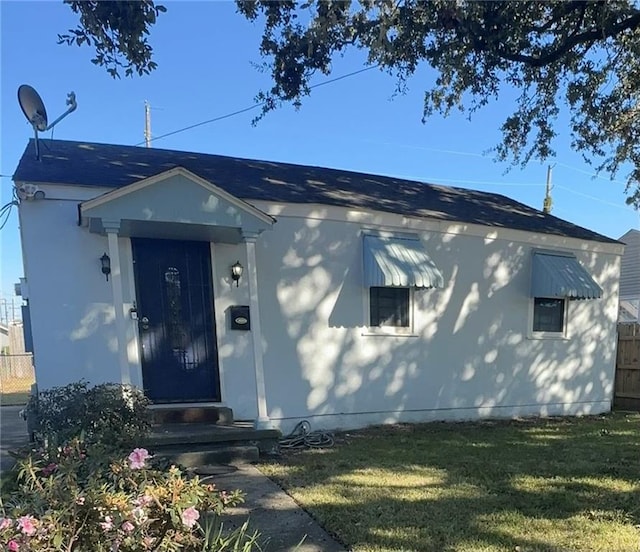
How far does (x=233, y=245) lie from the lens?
6293mm

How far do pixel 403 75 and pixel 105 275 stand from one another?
202 inches

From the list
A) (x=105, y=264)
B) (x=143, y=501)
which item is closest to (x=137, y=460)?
(x=143, y=501)

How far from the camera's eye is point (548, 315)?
8773 mm

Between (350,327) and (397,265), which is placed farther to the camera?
(350,327)

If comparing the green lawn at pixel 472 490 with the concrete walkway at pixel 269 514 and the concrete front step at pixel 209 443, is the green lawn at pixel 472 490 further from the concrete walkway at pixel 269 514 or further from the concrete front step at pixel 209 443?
the concrete front step at pixel 209 443

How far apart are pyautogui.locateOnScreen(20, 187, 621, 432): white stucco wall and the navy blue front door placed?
16 cm

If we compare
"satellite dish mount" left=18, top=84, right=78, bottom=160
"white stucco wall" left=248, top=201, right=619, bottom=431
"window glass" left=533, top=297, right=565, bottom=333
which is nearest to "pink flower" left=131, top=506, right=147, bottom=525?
"white stucco wall" left=248, top=201, right=619, bottom=431

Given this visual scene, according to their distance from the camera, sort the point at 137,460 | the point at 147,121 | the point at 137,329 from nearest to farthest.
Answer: the point at 137,460 → the point at 137,329 → the point at 147,121

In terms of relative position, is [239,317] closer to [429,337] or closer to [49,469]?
[429,337]

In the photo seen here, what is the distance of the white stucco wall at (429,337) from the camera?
668cm

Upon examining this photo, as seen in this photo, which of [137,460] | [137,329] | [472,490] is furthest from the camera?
[137,329]

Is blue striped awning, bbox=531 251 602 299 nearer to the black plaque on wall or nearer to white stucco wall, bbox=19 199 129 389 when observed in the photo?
the black plaque on wall

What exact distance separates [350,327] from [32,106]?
17.9 feet

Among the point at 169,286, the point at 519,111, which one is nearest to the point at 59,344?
the point at 169,286
